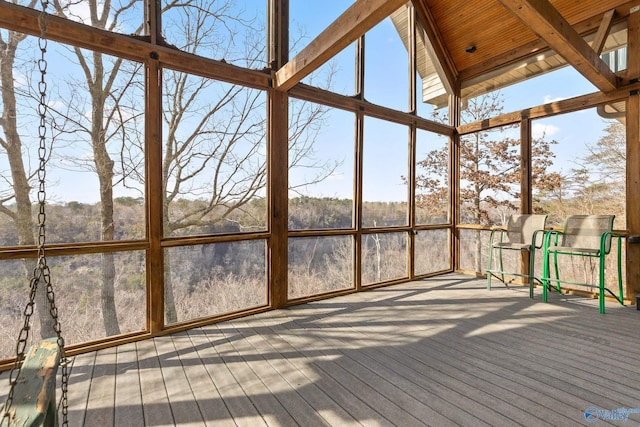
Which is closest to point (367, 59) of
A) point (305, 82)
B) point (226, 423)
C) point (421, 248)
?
point (305, 82)

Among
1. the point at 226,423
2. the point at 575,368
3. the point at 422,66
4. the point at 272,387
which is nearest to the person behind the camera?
the point at 226,423

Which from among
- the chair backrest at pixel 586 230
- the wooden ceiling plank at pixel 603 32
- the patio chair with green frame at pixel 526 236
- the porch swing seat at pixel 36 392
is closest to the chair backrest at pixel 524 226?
the patio chair with green frame at pixel 526 236

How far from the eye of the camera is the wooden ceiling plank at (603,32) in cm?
412

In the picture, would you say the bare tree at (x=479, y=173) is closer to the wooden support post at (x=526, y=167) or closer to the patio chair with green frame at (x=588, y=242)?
the wooden support post at (x=526, y=167)

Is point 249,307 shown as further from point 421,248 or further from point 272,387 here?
point 421,248

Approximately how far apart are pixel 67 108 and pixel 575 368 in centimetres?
483

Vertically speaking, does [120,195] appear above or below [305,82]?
below

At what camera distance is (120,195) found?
317cm

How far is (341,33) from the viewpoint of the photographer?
109 inches

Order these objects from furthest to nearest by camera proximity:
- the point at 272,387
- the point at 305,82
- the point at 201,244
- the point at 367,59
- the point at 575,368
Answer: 1. the point at 367,59
2. the point at 305,82
3. the point at 201,244
4. the point at 575,368
5. the point at 272,387

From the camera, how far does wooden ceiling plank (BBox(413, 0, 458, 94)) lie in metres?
5.41

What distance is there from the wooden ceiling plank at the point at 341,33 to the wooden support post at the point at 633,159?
3635 mm

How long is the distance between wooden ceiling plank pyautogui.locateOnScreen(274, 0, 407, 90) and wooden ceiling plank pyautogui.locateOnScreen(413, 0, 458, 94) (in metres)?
3.24

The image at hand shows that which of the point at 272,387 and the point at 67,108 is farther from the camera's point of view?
the point at 67,108
